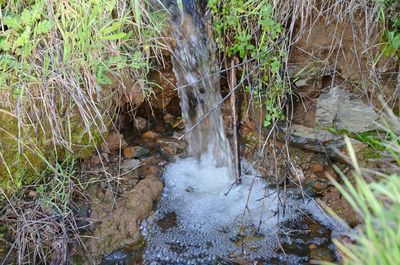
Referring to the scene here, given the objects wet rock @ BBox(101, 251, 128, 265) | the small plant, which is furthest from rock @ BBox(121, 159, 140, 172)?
the small plant

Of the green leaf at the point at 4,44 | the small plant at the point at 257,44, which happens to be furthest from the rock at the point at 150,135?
the green leaf at the point at 4,44

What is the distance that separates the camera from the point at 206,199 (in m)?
2.70

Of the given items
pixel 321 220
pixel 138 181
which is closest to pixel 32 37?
pixel 138 181

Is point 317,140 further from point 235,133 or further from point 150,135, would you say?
point 150,135

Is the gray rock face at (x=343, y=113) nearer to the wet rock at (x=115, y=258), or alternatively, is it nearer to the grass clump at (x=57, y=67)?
the grass clump at (x=57, y=67)

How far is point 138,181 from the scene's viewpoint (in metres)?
2.68

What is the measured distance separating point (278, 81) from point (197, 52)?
516 mm

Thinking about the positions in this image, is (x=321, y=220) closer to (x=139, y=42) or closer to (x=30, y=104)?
(x=139, y=42)

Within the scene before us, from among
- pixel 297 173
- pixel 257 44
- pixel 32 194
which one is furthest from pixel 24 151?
pixel 297 173

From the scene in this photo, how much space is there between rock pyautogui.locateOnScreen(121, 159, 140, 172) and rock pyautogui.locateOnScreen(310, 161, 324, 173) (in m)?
0.98

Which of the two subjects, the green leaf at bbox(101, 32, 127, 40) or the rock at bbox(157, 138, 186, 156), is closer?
the green leaf at bbox(101, 32, 127, 40)

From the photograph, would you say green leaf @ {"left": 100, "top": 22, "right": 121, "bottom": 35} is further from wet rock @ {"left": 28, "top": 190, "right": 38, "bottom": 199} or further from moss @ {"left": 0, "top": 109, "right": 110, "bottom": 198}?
wet rock @ {"left": 28, "top": 190, "right": 38, "bottom": 199}

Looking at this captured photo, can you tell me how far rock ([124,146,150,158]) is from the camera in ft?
9.24

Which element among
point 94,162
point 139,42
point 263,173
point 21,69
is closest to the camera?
point 21,69
